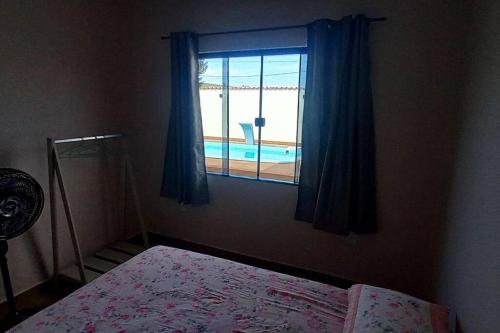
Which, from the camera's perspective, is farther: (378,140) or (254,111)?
(254,111)

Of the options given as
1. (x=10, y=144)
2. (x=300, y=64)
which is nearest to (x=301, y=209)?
(x=300, y=64)

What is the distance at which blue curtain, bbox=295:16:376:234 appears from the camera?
1919 mm

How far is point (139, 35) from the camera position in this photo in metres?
2.70

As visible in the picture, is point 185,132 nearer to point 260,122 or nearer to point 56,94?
point 260,122

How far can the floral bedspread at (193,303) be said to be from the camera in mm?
1139

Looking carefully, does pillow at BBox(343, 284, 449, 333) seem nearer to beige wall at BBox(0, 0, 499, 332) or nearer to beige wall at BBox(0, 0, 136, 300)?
beige wall at BBox(0, 0, 499, 332)

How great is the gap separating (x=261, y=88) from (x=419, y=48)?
3.81 ft

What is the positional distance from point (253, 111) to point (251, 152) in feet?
1.34

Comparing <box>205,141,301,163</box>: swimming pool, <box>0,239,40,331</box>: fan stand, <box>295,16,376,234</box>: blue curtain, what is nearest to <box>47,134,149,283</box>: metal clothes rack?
<box>0,239,40,331</box>: fan stand

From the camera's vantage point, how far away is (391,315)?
1.04 m

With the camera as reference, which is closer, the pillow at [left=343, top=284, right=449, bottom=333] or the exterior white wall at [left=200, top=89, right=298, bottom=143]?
the pillow at [left=343, top=284, right=449, bottom=333]

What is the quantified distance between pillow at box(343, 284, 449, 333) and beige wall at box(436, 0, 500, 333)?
0.43ft

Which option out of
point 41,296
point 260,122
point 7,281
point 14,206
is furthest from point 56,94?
point 260,122

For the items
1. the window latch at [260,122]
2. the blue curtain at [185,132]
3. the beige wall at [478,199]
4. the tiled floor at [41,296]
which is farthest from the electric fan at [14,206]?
the beige wall at [478,199]
